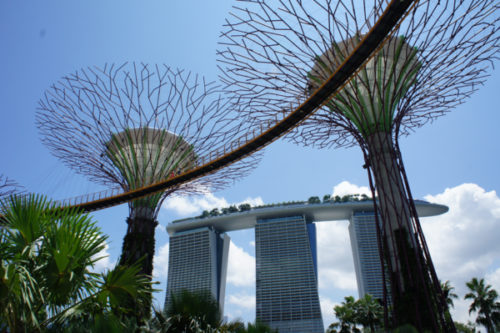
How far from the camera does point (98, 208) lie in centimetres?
2588

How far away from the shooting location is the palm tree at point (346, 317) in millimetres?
29781

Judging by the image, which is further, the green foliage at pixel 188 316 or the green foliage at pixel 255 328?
the green foliage at pixel 255 328

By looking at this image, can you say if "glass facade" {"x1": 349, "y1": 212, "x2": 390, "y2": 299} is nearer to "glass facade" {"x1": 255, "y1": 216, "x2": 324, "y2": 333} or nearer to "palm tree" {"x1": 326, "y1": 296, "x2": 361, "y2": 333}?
"glass facade" {"x1": 255, "y1": 216, "x2": 324, "y2": 333}

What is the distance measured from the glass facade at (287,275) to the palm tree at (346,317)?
1728 inches

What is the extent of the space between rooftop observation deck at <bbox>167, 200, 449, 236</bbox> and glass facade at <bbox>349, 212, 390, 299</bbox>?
293 cm

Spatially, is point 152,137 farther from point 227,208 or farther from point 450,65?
point 227,208

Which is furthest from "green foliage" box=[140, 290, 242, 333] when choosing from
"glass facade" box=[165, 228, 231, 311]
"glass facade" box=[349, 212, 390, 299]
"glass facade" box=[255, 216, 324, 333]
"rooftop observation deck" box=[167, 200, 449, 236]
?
"glass facade" box=[165, 228, 231, 311]

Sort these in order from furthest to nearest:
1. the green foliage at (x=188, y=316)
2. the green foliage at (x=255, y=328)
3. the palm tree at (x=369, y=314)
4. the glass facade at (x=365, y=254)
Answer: the glass facade at (x=365, y=254) → the palm tree at (x=369, y=314) → the green foliage at (x=255, y=328) → the green foliage at (x=188, y=316)

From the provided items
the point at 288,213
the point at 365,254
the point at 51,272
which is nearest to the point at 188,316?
the point at 51,272

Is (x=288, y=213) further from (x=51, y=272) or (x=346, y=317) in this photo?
(x=51, y=272)

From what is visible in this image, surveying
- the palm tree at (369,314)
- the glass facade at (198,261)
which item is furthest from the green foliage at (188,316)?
the glass facade at (198,261)

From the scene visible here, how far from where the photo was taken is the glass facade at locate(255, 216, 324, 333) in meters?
74.0

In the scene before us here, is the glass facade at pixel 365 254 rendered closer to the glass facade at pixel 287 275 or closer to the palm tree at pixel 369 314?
the glass facade at pixel 287 275

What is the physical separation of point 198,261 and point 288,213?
25.1m
